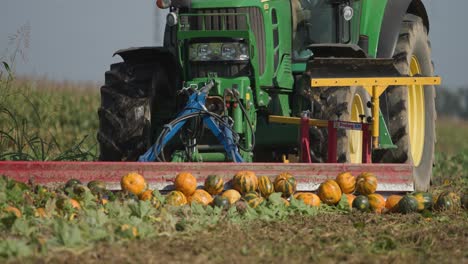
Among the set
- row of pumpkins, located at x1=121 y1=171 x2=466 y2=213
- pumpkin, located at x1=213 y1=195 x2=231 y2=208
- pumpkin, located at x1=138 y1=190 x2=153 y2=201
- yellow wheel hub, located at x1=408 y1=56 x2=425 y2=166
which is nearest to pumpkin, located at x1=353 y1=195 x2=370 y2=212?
row of pumpkins, located at x1=121 y1=171 x2=466 y2=213

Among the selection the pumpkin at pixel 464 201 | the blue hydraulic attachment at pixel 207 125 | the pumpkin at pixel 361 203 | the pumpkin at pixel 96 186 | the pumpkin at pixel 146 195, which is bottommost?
the pumpkin at pixel 464 201

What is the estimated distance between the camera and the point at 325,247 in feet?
21.8

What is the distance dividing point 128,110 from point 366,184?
99.7 inches

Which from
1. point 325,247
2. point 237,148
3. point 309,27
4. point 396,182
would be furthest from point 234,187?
point 309,27

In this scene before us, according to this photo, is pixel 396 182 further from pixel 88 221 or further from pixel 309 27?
pixel 88 221

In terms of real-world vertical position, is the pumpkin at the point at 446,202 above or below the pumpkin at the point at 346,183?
below

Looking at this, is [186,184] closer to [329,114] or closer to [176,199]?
[176,199]

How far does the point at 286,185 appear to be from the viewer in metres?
8.64

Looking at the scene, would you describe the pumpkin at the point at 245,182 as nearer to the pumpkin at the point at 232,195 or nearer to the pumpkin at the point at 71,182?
the pumpkin at the point at 232,195

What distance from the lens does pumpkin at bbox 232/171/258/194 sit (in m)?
8.59

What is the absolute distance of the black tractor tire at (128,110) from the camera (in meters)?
Result: 9.94

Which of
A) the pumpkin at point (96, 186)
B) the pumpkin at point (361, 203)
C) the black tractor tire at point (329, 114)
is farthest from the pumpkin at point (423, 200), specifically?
the pumpkin at point (96, 186)

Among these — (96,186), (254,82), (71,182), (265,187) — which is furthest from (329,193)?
(71,182)

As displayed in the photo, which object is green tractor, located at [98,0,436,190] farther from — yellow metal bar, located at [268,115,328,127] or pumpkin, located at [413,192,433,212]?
pumpkin, located at [413,192,433,212]
